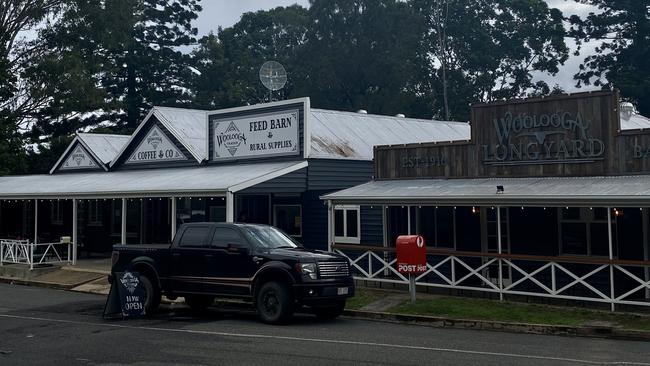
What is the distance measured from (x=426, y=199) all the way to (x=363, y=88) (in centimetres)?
3717

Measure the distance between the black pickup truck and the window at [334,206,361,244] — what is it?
22.6 ft

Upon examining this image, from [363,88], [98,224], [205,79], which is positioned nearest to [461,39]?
[363,88]

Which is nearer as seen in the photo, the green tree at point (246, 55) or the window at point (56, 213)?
the window at point (56, 213)

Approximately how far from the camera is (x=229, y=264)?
50.4ft

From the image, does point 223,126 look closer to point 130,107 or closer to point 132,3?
point 132,3

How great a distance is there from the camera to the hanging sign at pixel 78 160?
31953mm

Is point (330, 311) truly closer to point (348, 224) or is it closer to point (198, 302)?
point (198, 302)

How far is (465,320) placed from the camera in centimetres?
1481

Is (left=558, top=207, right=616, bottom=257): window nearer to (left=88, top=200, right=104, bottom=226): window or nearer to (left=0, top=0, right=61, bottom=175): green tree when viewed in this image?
(left=88, top=200, right=104, bottom=226): window

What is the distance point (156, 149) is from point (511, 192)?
50.8 feet

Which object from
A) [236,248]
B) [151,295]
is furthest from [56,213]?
[236,248]

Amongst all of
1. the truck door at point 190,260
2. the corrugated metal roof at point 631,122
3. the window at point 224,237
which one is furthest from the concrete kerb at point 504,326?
the corrugated metal roof at point 631,122

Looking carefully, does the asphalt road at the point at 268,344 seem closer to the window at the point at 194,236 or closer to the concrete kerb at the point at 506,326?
the concrete kerb at the point at 506,326

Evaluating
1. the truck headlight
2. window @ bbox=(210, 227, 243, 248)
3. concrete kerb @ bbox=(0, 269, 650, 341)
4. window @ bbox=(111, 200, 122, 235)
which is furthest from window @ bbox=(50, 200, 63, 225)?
the truck headlight
